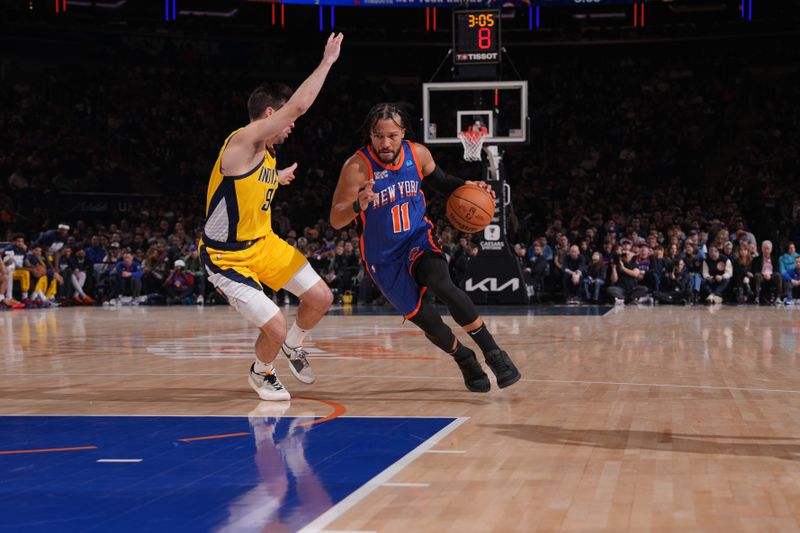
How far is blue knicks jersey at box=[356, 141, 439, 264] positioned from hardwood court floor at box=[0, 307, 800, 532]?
0.97 m

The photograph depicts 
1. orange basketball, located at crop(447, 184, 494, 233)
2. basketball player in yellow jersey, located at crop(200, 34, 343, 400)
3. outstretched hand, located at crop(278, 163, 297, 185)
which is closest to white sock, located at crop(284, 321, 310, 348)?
basketball player in yellow jersey, located at crop(200, 34, 343, 400)

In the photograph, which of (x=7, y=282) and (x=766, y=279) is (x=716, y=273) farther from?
(x=7, y=282)

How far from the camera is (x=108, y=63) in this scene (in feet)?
96.6

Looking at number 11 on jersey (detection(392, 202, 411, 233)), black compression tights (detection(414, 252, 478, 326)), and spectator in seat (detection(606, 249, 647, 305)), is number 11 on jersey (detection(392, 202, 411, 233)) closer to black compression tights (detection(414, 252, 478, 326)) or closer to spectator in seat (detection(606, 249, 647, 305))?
black compression tights (detection(414, 252, 478, 326))

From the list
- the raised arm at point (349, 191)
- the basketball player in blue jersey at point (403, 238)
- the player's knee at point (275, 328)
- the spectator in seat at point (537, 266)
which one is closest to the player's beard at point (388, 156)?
the basketball player in blue jersey at point (403, 238)

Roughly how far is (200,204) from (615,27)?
1335 centimetres

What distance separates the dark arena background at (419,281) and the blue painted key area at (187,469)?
0.02 metres

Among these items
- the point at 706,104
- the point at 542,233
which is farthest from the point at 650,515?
the point at 706,104

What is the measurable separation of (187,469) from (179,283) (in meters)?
16.9

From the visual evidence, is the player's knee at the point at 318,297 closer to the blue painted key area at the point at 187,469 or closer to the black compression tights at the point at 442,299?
the black compression tights at the point at 442,299

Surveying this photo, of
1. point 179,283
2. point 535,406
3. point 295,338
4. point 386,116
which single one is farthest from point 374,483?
point 179,283

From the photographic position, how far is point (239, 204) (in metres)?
6.20

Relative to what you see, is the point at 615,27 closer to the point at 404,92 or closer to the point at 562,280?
the point at 404,92

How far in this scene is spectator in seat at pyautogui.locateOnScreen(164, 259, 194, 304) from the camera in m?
20.6
